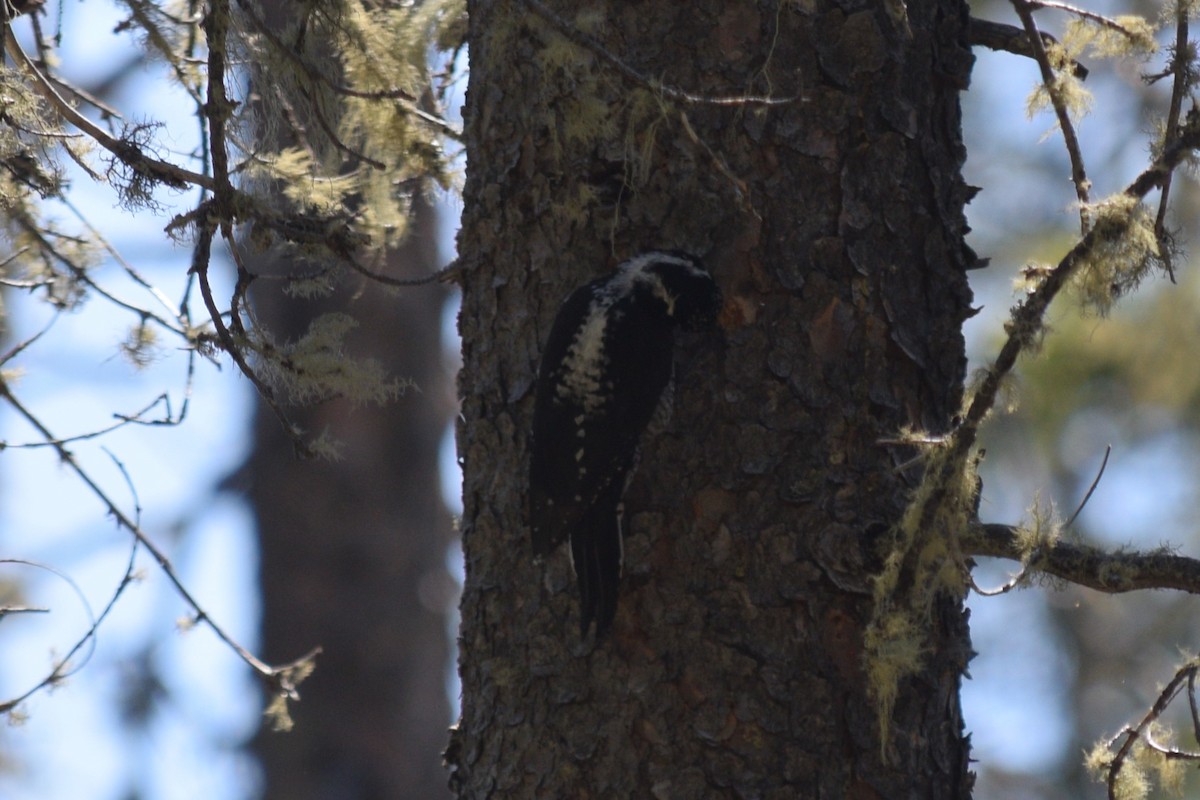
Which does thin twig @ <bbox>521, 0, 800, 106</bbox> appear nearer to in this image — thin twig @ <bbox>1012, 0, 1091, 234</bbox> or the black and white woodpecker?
the black and white woodpecker

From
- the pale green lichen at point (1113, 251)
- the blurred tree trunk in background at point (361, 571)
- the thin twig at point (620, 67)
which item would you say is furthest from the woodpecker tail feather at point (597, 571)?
the blurred tree trunk in background at point (361, 571)

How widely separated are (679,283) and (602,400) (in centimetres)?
29

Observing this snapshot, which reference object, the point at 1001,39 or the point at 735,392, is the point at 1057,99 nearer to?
the point at 1001,39

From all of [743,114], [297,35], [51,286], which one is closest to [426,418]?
[51,286]

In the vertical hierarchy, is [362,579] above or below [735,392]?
above

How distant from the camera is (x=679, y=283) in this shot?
2.41 metres

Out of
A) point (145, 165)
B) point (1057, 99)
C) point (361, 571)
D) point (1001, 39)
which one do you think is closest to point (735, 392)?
point (1057, 99)

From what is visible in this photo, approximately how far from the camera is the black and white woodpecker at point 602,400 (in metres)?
2.37

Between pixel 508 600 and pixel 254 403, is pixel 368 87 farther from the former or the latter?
pixel 254 403

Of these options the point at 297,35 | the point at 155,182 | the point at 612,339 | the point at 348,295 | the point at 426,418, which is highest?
the point at 348,295

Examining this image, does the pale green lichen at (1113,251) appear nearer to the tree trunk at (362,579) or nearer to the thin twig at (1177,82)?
the thin twig at (1177,82)

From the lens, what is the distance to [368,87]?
320 centimetres

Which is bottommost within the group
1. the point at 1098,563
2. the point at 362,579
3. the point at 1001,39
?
the point at 1098,563

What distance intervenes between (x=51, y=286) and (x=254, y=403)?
13.1ft
